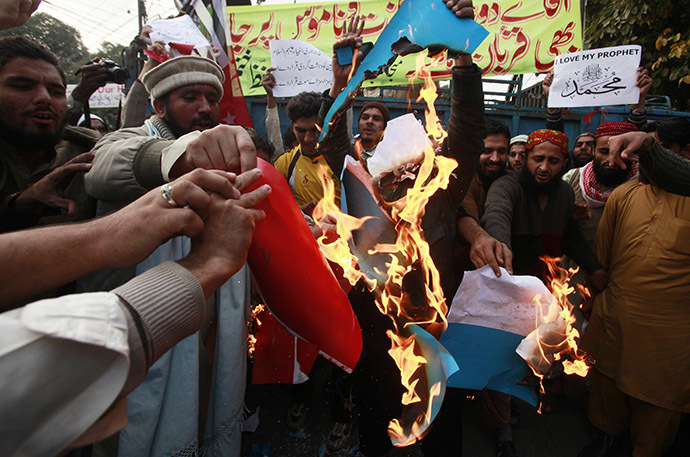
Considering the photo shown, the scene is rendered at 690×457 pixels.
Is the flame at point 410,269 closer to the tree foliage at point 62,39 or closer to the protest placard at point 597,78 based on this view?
the protest placard at point 597,78

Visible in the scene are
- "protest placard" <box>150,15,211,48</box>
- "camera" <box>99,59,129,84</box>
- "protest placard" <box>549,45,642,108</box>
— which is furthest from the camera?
"protest placard" <box>549,45,642,108</box>

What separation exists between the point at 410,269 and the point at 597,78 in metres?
3.63

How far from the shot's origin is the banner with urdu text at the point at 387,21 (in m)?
5.60

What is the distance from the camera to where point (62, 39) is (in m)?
23.8

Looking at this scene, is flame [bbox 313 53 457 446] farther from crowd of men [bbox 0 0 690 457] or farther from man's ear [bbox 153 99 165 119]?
man's ear [bbox 153 99 165 119]

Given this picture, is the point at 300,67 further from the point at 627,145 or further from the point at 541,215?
the point at 627,145

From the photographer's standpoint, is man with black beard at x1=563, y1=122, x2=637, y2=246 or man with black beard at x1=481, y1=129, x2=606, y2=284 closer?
man with black beard at x1=481, y1=129, x2=606, y2=284

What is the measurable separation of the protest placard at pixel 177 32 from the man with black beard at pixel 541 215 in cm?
334

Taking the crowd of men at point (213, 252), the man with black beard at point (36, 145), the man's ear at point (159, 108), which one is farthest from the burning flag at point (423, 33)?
the man with black beard at point (36, 145)

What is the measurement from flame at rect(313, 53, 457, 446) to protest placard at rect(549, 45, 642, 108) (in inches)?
111

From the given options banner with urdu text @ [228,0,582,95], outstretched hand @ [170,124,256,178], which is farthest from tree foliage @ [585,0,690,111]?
outstretched hand @ [170,124,256,178]

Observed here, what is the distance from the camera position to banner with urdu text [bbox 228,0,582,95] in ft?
18.4

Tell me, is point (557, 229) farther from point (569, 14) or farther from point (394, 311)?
point (569, 14)

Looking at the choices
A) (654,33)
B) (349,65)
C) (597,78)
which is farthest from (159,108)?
(654,33)
